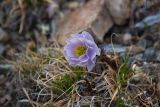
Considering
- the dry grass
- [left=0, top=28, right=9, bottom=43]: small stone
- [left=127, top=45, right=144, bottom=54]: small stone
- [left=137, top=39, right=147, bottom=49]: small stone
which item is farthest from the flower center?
[left=0, top=28, right=9, bottom=43]: small stone

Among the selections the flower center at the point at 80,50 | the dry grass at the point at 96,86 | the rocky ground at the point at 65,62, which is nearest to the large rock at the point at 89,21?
the rocky ground at the point at 65,62

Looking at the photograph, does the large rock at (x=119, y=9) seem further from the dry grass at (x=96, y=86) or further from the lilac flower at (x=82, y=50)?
the lilac flower at (x=82, y=50)

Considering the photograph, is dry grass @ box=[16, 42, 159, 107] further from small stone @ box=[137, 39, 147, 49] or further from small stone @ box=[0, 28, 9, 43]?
small stone @ box=[0, 28, 9, 43]

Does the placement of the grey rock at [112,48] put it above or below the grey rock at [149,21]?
below

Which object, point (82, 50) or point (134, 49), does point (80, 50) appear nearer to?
point (82, 50)

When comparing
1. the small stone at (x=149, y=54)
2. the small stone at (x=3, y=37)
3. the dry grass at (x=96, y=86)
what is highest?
the small stone at (x=3, y=37)

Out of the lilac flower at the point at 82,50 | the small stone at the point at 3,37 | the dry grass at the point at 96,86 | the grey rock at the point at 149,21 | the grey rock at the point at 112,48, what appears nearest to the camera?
the lilac flower at the point at 82,50

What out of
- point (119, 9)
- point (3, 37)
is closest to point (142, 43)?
point (119, 9)

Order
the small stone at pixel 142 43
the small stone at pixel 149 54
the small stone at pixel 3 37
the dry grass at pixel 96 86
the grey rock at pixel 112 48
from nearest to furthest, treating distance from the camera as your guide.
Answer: the dry grass at pixel 96 86
the grey rock at pixel 112 48
the small stone at pixel 149 54
the small stone at pixel 142 43
the small stone at pixel 3 37
